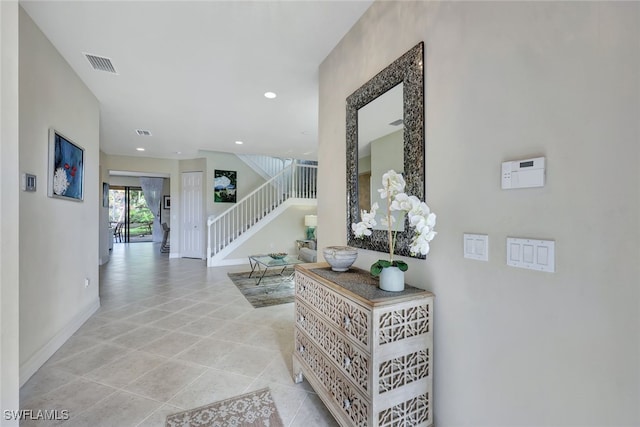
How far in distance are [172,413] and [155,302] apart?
250 centimetres

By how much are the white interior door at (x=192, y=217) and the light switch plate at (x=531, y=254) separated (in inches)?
293

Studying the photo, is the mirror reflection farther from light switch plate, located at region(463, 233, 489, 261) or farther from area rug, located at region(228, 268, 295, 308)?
area rug, located at region(228, 268, 295, 308)

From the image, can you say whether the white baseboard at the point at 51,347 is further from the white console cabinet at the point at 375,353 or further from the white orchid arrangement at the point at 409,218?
the white orchid arrangement at the point at 409,218

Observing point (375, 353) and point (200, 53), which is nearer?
point (375, 353)

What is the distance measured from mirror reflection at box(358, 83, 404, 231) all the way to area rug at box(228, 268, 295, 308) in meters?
2.56

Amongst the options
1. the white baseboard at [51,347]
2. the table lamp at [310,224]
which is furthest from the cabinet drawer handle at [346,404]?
the table lamp at [310,224]

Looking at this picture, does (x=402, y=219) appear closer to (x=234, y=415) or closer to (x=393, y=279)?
(x=393, y=279)

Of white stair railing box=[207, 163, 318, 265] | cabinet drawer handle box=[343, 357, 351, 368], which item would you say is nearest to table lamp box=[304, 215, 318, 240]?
white stair railing box=[207, 163, 318, 265]

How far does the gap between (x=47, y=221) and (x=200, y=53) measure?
206 centimetres

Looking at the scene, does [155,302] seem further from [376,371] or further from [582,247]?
[582,247]

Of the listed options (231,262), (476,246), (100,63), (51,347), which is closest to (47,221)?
(51,347)

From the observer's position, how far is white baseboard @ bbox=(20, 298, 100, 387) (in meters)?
2.05

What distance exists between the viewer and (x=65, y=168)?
272 cm
